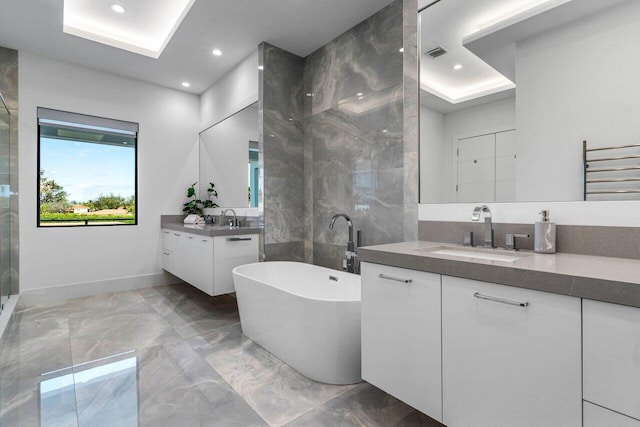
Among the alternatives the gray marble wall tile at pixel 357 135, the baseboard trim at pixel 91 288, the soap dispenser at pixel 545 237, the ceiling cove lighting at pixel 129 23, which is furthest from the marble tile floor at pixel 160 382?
the ceiling cove lighting at pixel 129 23

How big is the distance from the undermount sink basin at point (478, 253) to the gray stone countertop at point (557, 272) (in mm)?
61

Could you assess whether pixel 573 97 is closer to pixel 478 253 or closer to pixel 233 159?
pixel 478 253

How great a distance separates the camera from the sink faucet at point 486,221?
165 cm

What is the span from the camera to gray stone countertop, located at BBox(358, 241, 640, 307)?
84 centimetres

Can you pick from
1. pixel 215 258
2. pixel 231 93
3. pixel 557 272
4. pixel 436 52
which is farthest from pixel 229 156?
pixel 557 272

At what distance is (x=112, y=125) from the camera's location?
3768mm

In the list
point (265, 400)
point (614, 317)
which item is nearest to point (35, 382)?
point (265, 400)

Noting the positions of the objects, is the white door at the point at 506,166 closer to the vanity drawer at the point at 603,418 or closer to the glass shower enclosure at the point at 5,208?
the vanity drawer at the point at 603,418

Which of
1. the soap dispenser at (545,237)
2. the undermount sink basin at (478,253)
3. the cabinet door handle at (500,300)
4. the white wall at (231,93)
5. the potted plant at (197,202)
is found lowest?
the cabinet door handle at (500,300)

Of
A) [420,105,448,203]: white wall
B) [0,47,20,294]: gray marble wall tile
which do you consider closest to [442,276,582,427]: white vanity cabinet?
[420,105,448,203]: white wall

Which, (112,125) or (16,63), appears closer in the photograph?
(16,63)

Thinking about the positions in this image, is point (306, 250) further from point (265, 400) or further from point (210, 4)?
point (210, 4)

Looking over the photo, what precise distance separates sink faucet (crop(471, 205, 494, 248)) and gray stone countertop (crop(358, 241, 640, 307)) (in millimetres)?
226

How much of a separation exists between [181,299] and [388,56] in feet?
10.7
